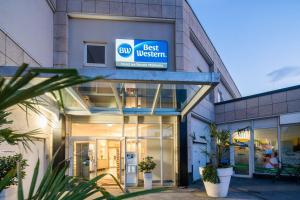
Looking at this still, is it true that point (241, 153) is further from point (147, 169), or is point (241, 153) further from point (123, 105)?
point (123, 105)

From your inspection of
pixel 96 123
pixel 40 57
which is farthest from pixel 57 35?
pixel 96 123

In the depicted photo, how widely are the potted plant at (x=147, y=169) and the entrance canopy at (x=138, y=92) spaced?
6.47 ft

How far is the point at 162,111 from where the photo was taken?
1309 centimetres

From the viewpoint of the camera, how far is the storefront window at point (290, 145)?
1491 centimetres

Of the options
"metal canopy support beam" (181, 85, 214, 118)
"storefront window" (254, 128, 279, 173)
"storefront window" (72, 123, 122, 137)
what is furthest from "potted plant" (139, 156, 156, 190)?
"storefront window" (254, 128, 279, 173)

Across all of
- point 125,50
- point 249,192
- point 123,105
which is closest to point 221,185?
point 249,192

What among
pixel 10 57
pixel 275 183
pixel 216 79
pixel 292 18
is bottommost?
pixel 275 183

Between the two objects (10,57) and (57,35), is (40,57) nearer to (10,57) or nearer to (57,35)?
(57,35)

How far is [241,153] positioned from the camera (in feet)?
57.5

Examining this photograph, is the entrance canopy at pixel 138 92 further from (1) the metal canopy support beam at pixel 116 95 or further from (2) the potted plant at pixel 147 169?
(2) the potted plant at pixel 147 169

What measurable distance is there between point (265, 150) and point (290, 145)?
4.66 ft

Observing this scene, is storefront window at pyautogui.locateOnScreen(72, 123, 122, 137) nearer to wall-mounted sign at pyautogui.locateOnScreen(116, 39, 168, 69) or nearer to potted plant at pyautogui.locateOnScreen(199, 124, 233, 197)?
wall-mounted sign at pyautogui.locateOnScreen(116, 39, 168, 69)

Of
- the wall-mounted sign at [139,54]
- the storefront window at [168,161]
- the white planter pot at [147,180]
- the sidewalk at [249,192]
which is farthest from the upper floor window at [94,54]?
the sidewalk at [249,192]

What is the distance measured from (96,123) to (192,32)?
20.6 ft
